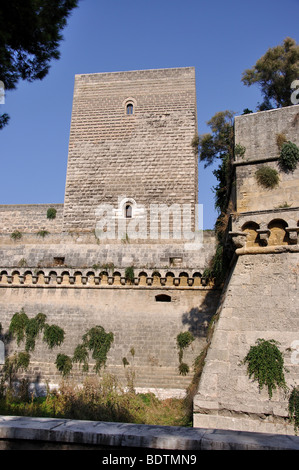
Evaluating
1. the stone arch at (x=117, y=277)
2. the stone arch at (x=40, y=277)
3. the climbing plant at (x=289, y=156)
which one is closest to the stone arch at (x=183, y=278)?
the stone arch at (x=117, y=277)

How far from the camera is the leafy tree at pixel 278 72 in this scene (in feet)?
52.0

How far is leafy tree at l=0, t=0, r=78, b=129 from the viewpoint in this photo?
7473 mm

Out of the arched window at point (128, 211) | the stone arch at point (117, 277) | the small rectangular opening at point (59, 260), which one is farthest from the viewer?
the arched window at point (128, 211)

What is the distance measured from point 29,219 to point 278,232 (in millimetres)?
12987

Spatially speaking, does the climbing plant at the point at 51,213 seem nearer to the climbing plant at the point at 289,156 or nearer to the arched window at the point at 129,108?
the arched window at the point at 129,108

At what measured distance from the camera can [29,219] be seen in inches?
706

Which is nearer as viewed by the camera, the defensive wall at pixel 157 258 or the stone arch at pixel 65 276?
the defensive wall at pixel 157 258

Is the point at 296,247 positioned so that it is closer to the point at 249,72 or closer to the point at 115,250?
the point at 115,250

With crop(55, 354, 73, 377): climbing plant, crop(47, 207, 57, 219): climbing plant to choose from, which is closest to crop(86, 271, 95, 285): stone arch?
crop(55, 354, 73, 377): climbing plant

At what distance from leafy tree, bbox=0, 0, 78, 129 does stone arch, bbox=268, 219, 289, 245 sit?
579 cm

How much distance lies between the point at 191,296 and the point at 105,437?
10291mm

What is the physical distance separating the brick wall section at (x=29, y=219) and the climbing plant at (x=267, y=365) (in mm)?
12686

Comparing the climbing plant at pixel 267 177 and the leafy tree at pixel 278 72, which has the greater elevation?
the leafy tree at pixel 278 72

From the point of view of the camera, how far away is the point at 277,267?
295 inches
